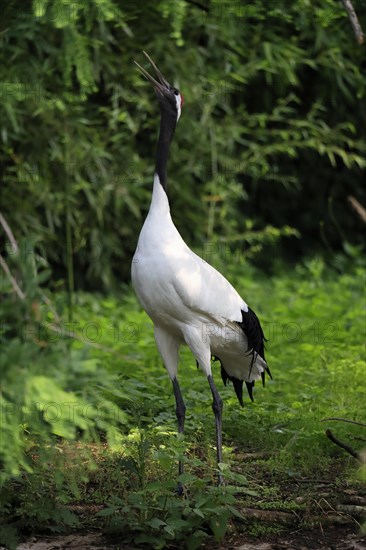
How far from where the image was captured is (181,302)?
182 inches

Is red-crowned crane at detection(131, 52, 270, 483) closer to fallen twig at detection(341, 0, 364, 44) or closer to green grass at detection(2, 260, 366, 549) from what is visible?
green grass at detection(2, 260, 366, 549)

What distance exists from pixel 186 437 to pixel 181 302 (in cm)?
70

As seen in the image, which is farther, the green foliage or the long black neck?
the green foliage

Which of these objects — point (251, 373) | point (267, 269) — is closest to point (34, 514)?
point (251, 373)

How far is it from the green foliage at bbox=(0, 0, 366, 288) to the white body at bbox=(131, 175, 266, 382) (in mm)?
2237

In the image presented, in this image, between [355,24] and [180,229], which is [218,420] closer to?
[355,24]

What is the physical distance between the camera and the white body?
4.54 metres

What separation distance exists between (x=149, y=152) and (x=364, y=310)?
2.75m

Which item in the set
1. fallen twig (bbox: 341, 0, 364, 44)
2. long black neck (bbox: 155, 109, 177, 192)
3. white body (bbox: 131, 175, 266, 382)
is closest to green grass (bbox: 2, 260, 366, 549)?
white body (bbox: 131, 175, 266, 382)

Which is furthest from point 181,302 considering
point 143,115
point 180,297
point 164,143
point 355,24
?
point 143,115

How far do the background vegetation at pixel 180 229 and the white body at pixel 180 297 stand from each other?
0.42 meters

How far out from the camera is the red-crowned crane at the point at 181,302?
4555mm

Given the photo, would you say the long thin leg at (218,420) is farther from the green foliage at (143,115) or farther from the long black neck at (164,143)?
the green foliage at (143,115)

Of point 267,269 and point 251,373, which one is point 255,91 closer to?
point 267,269
